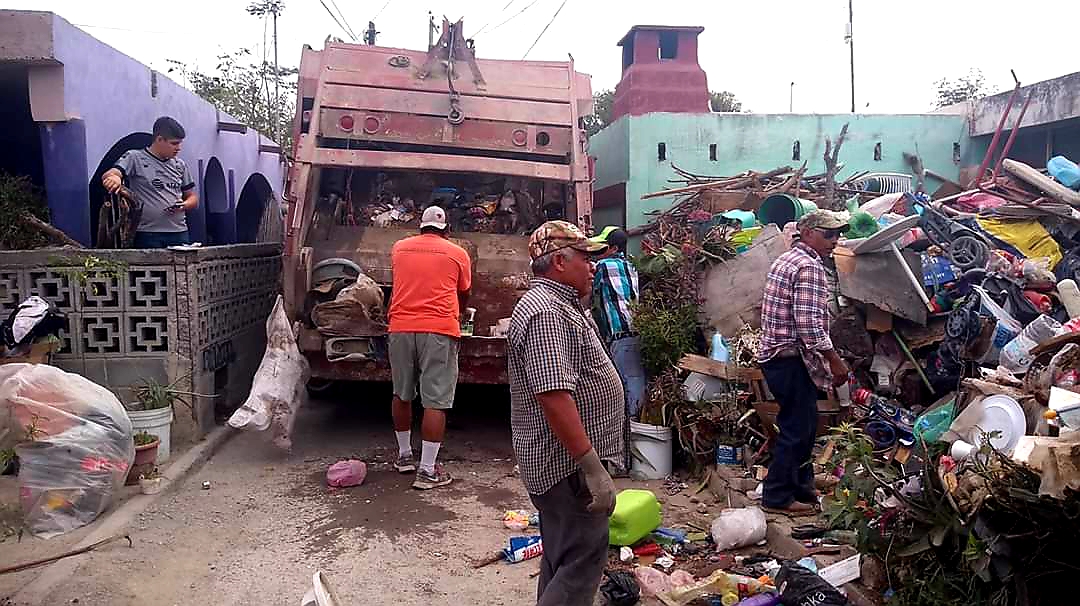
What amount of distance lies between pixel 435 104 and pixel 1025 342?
4331mm

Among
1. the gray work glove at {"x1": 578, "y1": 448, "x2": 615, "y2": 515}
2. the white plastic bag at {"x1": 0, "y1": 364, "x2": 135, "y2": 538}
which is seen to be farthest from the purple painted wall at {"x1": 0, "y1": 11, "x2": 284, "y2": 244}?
the gray work glove at {"x1": 578, "y1": 448, "x2": 615, "y2": 515}

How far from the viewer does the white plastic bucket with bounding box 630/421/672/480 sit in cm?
512

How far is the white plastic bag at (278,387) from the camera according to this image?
5.17 meters

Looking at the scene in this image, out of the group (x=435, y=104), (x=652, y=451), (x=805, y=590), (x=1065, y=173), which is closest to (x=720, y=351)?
(x=652, y=451)

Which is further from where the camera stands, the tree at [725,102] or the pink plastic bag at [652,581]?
the tree at [725,102]

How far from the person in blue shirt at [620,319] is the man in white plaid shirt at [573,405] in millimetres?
2803

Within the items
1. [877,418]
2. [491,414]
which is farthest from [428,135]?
[877,418]

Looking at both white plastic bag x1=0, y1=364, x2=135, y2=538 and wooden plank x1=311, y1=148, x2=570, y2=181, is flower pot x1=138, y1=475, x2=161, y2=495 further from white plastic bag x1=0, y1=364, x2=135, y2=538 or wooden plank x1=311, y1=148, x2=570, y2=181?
wooden plank x1=311, y1=148, x2=570, y2=181

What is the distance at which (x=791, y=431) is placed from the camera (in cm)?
424

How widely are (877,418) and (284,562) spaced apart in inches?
126

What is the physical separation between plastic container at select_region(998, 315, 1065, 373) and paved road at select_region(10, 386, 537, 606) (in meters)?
2.73

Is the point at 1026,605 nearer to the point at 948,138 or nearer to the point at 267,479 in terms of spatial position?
the point at 267,479

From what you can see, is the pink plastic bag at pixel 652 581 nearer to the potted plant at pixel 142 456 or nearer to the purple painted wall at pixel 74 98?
the potted plant at pixel 142 456

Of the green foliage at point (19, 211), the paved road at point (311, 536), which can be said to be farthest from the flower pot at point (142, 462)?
the green foliage at point (19, 211)
